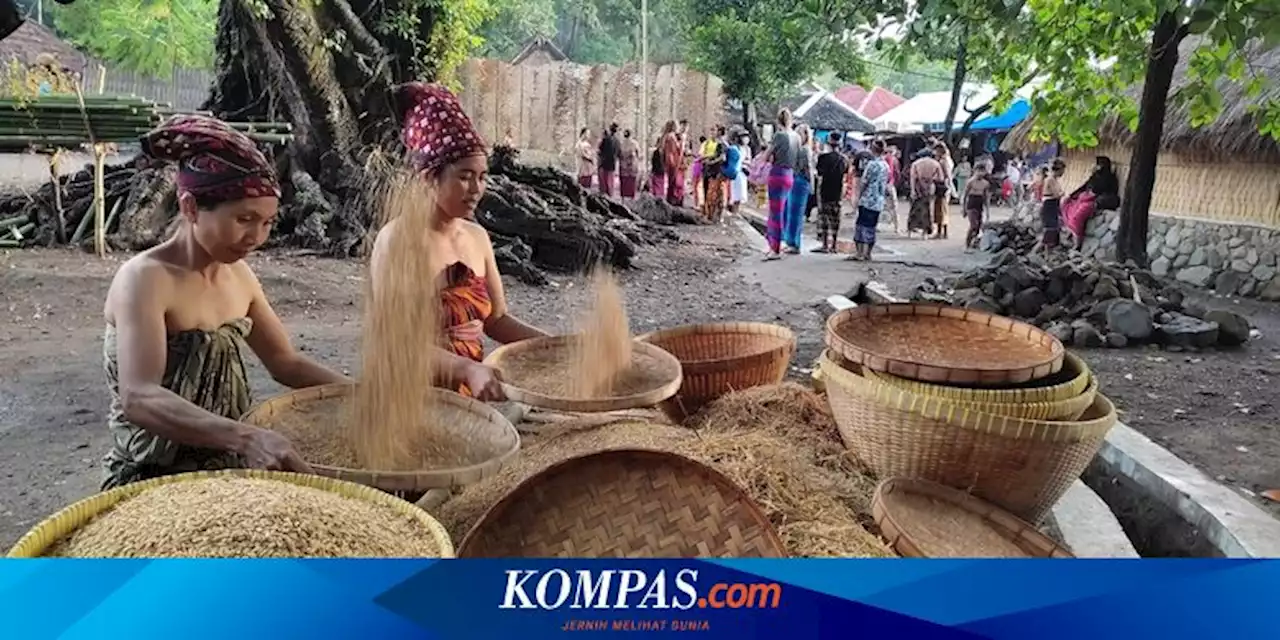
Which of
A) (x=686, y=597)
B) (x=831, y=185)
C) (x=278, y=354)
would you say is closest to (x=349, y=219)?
(x=278, y=354)

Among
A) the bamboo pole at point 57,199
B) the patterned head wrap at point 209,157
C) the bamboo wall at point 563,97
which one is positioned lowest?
the bamboo pole at point 57,199

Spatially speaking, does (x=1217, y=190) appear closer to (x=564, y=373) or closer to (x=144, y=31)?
(x=564, y=373)

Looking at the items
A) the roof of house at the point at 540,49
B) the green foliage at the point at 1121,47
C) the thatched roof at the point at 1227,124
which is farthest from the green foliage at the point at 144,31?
the thatched roof at the point at 1227,124

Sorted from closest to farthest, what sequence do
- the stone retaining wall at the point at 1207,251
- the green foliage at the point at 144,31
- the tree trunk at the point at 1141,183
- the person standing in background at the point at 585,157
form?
the green foliage at the point at 144,31 < the person standing in background at the point at 585,157 < the tree trunk at the point at 1141,183 < the stone retaining wall at the point at 1207,251

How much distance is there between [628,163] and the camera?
259 cm

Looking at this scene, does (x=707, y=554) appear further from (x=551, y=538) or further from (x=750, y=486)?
(x=750, y=486)

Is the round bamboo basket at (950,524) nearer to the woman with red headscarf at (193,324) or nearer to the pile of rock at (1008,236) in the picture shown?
the woman with red headscarf at (193,324)

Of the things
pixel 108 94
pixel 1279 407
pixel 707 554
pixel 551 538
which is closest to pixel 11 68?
pixel 108 94

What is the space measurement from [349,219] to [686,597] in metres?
1.35

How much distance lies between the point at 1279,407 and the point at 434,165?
326cm

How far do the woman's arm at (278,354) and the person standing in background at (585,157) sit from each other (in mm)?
955

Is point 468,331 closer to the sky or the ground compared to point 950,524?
closer to the sky

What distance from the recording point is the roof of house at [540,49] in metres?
2.08

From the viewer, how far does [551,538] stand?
113cm
